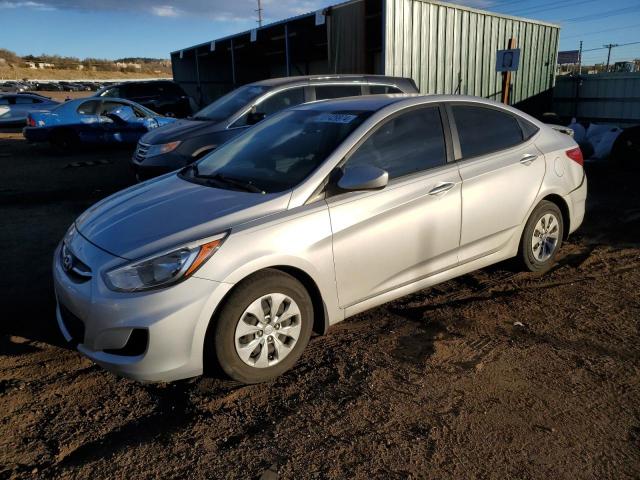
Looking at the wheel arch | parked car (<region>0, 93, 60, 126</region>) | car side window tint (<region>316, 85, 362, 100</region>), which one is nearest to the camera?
the wheel arch

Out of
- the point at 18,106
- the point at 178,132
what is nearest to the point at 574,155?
the point at 178,132

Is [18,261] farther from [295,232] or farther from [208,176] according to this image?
[295,232]

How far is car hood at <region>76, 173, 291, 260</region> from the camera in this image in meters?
2.94

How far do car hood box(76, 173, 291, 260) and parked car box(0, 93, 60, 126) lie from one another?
1986 cm

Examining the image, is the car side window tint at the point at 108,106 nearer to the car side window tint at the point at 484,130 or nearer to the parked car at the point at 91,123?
the parked car at the point at 91,123

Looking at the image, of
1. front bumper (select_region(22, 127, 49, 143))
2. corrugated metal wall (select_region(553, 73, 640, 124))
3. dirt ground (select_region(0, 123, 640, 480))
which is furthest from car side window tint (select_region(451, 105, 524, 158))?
front bumper (select_region(22, 127, 49, 143))

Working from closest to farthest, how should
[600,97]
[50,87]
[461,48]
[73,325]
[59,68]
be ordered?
[73,325] < [461,48] < [600,97] < [50,87] < [59,68]

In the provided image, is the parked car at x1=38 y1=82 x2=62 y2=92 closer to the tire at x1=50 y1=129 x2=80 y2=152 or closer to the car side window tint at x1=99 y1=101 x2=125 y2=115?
the tire at x1=50 y1=129 x2=80 y2=152

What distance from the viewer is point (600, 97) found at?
14.3 meters

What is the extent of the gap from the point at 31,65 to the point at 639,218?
94.9m

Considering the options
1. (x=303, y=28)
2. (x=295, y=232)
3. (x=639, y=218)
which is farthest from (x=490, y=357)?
(x=303, y=28)

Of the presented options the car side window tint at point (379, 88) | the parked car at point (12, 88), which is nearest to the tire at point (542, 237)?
the car side window tint at point (379, 88)

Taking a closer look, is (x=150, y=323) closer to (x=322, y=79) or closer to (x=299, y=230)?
(x=299, y=230)

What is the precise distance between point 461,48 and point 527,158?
33.7ft
